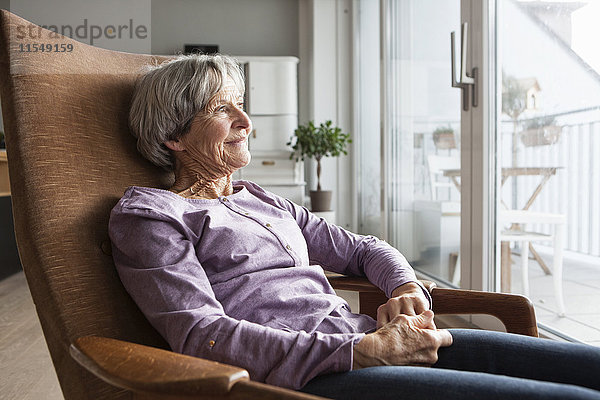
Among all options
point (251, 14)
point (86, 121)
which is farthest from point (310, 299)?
point (251, 14)

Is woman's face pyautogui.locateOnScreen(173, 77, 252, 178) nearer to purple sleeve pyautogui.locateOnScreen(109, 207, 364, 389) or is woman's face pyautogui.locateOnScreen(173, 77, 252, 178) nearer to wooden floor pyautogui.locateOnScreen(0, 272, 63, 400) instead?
purple sleeve pyautogui.locateOnScreen(109, 207, 364, 389)

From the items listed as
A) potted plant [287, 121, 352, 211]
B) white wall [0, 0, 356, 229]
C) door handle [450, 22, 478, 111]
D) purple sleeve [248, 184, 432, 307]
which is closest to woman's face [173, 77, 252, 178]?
purple sleeve [248, 184, 432, 307]

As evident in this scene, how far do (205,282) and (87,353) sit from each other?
239 mm

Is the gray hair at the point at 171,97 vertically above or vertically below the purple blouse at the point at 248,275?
above

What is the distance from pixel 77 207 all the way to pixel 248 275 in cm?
36

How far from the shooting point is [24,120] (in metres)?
1.05

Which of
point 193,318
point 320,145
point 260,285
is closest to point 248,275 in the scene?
point 260,285

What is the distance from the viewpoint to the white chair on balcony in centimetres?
189

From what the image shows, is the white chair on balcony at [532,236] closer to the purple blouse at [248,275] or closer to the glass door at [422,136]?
the glass door at [422,136]

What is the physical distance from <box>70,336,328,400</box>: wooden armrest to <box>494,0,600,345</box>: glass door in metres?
1.42

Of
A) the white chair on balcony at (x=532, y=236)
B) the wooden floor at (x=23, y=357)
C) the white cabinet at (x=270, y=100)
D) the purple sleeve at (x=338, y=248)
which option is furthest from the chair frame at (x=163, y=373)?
the white cabinet at (x=270, y=100)

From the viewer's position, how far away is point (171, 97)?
1207mm

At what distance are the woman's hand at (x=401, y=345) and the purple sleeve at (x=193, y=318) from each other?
27 millimetres

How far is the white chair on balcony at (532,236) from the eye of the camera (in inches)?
74.3
